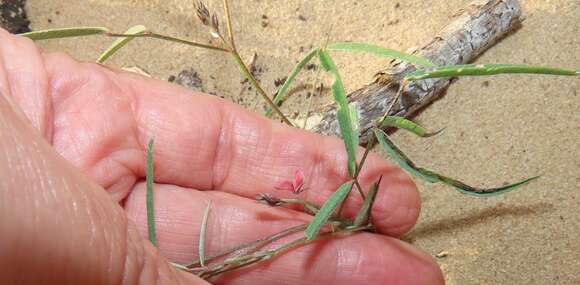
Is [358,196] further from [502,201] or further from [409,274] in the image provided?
[502,201]

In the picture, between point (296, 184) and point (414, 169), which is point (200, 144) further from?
point (414, 169)

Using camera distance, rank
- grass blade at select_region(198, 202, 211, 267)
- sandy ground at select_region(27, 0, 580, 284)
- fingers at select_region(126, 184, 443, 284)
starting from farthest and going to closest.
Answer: sandy ground at select_region(27, 0, 580, 284)
fingers at select_region(126, 184, 443, 284)
grass blade at select_region(198, 202, 211, 267)

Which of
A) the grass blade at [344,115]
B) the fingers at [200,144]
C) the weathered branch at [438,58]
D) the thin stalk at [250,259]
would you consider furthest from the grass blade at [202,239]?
the weathered branch at [438,58]

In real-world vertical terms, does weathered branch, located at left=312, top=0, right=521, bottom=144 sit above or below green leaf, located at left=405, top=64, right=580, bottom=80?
below

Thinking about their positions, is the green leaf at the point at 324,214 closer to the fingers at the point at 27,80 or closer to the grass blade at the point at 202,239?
the grass blade at the point at 202,239

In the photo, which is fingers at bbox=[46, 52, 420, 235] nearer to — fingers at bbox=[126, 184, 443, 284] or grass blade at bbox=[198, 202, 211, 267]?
fingers at bbox=[126, 184, 443, 284]

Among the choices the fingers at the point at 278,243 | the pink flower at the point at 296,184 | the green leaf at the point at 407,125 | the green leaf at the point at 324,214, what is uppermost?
the green leaf at the point at 407,125

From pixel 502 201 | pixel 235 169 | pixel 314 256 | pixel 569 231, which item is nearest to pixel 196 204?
pixel 235 169

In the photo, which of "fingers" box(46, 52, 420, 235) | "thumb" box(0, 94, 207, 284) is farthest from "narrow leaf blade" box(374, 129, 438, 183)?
"thumb" box(0, 94, 207, 284)
